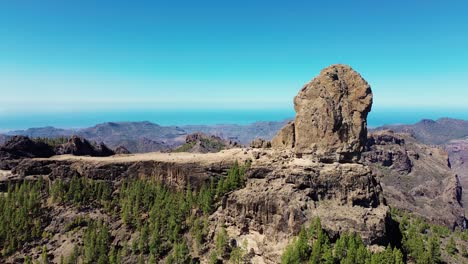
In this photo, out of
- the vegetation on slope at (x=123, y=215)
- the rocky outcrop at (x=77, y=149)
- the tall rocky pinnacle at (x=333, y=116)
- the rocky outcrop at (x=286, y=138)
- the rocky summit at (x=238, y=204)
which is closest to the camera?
the rocky summit at (x=238, y=204)

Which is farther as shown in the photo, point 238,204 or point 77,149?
point 77,149

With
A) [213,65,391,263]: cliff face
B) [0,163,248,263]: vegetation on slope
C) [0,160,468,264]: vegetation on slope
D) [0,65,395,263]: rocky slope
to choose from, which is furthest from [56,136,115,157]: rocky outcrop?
[213,65,391,263]: cliff face

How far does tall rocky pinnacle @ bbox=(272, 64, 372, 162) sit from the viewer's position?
338 feet

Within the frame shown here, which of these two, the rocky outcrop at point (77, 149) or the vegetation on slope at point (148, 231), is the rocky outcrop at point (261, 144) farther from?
the rocky outcrop at point (77, 149)

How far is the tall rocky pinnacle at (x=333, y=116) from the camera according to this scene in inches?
4058

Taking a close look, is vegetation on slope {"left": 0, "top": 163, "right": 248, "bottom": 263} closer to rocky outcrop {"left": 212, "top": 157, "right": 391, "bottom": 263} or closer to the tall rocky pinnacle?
rocky outcrop {"left": 212, "top": 157, "right": 391, "bottom": 263}

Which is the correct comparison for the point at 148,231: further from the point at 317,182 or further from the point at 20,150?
the point at 20,150

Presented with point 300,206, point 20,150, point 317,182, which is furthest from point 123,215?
point 20,150

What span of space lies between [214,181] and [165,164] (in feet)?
68.9

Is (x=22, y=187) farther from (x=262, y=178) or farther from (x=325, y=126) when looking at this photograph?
(x=325, y=126)

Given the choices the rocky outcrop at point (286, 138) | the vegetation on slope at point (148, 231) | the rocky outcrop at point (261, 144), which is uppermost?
the rocky outcrop at point (286, 138)

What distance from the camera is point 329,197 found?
9581 centimetres

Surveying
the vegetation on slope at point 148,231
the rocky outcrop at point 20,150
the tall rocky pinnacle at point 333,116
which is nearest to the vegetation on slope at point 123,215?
the vegetation on slope at point 148,231

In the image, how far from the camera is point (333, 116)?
103m
